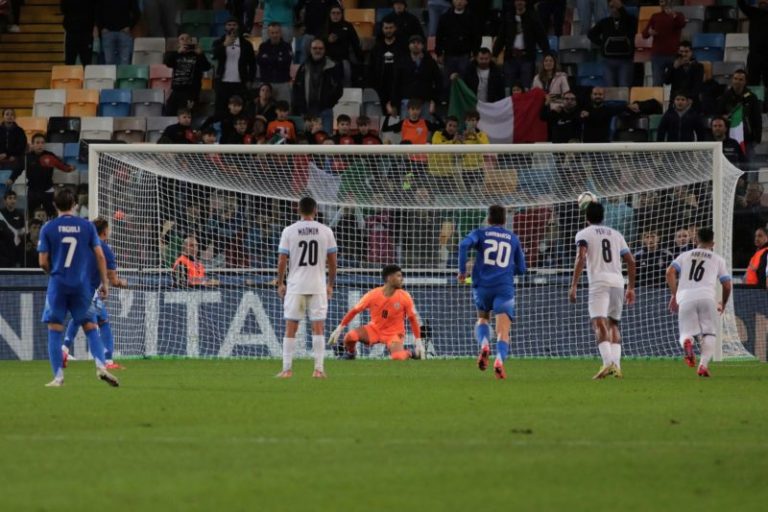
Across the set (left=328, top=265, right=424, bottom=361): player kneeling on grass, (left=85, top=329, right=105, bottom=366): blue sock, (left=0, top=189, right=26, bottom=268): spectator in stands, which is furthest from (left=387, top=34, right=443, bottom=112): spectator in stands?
(left=85, top=329, right=105, bottom=366): blue sock

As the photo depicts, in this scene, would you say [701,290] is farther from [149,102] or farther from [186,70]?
[149,102]

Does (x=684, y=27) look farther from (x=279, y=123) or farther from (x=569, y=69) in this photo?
(x=279, y=123)

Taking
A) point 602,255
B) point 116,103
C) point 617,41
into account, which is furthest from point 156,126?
point 602,255

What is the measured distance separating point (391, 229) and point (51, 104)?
8.83m

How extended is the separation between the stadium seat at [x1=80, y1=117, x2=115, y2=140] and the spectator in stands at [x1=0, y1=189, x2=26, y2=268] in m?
4.91

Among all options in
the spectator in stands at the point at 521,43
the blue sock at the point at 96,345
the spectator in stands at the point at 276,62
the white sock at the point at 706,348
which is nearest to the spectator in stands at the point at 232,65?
the spectator in stands at the point at 276,62

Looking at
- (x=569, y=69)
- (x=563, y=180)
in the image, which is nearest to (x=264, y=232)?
(x=563, y=180)

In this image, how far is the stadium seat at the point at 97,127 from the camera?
27.8 metres

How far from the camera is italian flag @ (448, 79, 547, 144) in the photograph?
82.4ft

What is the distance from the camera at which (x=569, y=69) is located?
27.0 m

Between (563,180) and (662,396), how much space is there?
945cm

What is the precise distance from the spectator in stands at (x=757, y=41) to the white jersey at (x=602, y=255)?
994 cm

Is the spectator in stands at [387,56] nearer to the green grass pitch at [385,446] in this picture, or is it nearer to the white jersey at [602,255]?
the white jersey at [602,255]

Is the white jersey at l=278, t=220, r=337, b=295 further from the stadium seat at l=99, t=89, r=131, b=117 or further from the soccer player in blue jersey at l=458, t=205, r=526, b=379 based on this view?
the stadium seat at l=99, t=89, r=131, b=117
